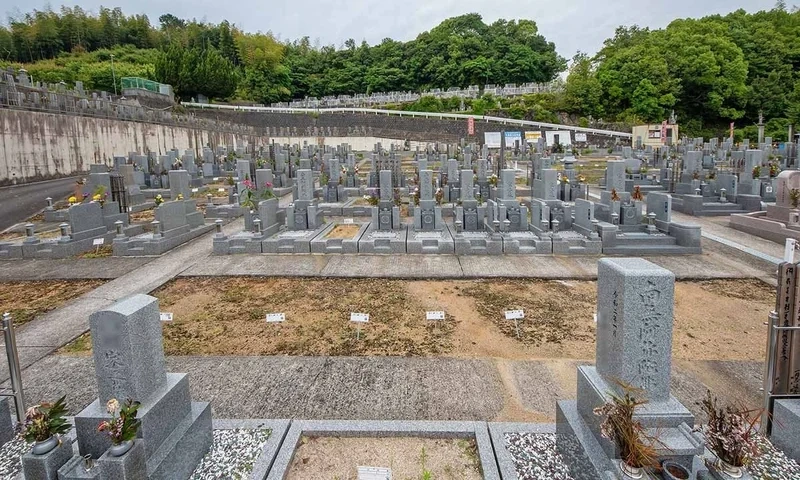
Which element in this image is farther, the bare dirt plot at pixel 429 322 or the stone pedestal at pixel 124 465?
the bare dirt plot at pixel 429 322

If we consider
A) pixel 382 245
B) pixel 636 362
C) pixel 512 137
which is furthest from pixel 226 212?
pixel 512 137

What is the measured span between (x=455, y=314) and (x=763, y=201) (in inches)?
532

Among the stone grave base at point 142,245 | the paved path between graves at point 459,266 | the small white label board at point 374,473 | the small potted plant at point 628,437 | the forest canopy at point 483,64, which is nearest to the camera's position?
the small potted plant at point 628,437

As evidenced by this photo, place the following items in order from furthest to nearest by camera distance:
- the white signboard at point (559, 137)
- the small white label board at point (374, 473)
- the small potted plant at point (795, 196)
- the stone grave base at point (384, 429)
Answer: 1. the white signboard at point (559, 137)
2. the small potted plant at point (795, 196)
3. the stone grave base at point (384, 429)
4. the small white label board at point (374, 473)

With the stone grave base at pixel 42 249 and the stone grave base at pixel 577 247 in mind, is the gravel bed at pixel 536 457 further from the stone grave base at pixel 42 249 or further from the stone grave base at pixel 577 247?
the stone grave base at pixel 42 249

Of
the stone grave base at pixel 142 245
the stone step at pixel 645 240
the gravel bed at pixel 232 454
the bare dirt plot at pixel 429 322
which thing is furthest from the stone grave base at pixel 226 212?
the gravel bed at pixel 232 454

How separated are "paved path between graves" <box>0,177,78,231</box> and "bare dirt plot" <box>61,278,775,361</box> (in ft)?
34.6

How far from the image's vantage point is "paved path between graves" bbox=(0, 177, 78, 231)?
14895mm

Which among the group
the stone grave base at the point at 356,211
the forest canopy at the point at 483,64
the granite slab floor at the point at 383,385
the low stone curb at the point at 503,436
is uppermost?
the forest canopy at the point at 483,64

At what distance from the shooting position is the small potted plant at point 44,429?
3.02 metres

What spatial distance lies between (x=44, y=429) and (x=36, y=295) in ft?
21.9

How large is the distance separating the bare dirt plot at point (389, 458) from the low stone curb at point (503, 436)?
0.59 feet

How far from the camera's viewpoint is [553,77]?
6350cm

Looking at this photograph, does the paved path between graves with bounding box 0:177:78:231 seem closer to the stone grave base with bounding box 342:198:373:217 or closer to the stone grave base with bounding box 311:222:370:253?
the stone grave base with bounding box 342:198:373:217
